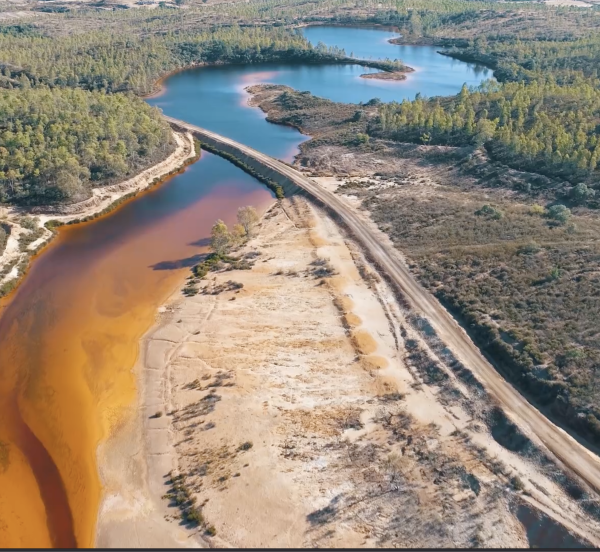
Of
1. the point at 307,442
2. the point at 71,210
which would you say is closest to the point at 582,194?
the point at 307,442

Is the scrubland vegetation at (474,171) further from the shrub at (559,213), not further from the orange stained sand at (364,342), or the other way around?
the orange stained sand at (364,342)

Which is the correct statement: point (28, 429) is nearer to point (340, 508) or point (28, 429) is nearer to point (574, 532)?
point (340, 508)

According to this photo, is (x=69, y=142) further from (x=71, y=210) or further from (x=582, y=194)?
(x=582, y=194)

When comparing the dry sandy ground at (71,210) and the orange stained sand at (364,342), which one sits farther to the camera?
the dry sandy ground at (71,210)

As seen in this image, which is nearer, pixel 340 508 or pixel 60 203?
pixel 340 508

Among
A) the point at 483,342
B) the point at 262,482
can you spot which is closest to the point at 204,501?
the point at 262,482

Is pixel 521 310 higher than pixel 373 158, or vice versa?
pixel 373 158

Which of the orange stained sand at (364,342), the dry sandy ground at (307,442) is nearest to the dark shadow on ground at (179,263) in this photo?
the dry sandy ground at (307,442)
